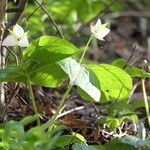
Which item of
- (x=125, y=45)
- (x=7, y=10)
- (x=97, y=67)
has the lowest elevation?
(x=125, y=45)

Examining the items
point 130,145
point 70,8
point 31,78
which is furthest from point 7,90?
point 70,8

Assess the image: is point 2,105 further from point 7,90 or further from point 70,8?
point 70,8

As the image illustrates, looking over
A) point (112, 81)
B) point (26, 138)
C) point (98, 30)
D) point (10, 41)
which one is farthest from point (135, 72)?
point (26, 138)

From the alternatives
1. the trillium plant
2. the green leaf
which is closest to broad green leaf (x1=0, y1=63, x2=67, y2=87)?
the trillium plant

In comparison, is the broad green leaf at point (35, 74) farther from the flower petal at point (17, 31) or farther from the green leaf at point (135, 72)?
the green leaf at point (135, 72)

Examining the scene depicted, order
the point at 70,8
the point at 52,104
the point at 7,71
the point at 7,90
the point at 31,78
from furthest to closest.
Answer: the point at 70,8 → the point at 52,104 → the point at 7,90 → the point at 31,78 → the point at 7,71

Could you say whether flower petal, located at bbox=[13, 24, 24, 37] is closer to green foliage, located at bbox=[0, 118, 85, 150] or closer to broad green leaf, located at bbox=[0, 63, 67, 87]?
broad green leaf, located at bbox=[0, 63, 67, 87]

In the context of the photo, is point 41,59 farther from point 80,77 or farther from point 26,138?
point 26,138
